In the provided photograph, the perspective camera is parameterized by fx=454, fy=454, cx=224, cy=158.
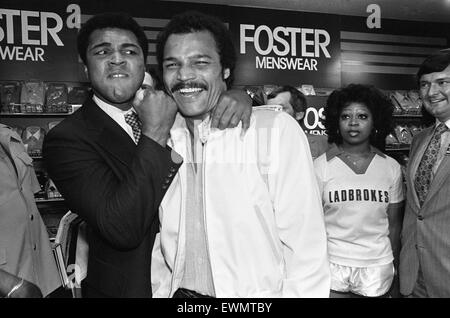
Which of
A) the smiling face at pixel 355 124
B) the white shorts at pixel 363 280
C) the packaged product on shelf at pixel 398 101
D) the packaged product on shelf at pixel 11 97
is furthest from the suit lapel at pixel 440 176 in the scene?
the packaged product on shelf at pixel 11 97

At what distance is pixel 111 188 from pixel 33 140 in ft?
10.5

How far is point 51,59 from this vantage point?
15.3 ft

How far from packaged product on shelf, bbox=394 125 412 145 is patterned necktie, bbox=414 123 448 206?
3028mm

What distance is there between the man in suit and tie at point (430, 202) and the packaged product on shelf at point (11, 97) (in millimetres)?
3562

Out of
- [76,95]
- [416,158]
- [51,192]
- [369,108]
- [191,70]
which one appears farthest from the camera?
[76,95]

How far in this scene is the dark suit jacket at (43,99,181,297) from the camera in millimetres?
1392

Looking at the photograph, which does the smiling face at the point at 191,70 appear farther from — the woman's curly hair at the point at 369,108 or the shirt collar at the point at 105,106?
the woman's curly hair at the point at 369,108

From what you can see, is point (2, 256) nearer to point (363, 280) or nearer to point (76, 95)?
point (363, 280)

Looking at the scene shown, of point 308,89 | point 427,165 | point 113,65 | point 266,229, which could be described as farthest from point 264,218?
point 308,89

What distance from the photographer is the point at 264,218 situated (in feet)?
4.52

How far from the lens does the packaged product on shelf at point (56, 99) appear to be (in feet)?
14.4

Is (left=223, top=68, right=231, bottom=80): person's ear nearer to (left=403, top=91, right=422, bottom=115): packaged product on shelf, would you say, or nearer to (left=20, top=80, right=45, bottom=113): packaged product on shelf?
(left=20, top=80, right=45, bottom=113): packaged product on shelf
